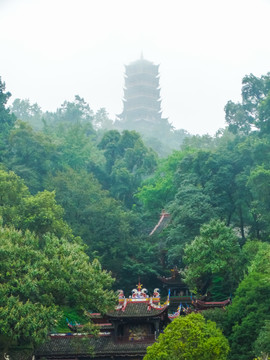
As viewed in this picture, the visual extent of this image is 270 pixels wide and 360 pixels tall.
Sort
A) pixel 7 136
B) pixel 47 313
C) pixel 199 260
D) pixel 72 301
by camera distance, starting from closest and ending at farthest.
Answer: pixel 47 313, pixel 72 301, pixel 199 260, pixel 7 136

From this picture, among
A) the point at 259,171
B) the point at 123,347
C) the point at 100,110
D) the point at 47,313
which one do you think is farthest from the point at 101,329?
the point at 100,110

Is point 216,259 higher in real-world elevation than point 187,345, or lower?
higher

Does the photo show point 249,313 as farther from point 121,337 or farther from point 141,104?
point 141,104

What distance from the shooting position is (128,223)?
127ft

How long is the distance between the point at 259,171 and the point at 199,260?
24.0ft

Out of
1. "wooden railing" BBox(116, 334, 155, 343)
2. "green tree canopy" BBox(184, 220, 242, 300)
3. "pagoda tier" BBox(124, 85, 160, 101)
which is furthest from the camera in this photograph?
"pagoda tier" BBox(124, 85, 160, 101)

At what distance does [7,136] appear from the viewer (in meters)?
46.4

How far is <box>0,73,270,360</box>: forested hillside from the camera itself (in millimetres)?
22656

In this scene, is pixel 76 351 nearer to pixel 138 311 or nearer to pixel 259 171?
pixel 138 311

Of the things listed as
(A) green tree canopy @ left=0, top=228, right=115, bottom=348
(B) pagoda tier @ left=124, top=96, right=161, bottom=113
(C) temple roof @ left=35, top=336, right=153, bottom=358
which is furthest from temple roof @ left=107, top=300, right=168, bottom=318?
(B) pagoda tier @ left=124, top=96, right=161, bottom=113

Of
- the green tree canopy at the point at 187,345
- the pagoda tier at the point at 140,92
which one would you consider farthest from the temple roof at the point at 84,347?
the pagoda tier at the point at 140,92

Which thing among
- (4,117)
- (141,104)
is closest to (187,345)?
(4,117)

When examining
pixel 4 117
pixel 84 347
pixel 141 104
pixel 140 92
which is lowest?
pixel 84 347

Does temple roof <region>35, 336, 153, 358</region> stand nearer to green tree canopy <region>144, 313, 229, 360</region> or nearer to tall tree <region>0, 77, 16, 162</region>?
green tree canopy <region>144, 313, 229, 360</region>
